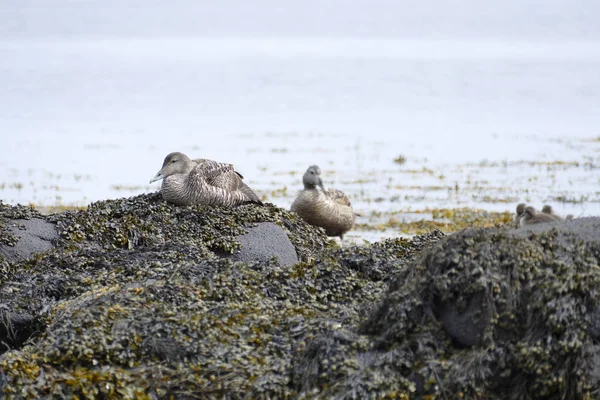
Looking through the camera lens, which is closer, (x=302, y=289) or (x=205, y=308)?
(x=205, y=308)

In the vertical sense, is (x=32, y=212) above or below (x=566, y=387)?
above

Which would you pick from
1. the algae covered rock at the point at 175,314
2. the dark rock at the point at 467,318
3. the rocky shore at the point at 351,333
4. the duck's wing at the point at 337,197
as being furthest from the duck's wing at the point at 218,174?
the dark rock at the point at 467,318

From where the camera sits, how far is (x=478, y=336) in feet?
17.4

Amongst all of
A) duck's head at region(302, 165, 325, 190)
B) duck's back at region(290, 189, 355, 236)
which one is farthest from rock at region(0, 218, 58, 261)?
duck's head at region(302, 165, 325, 190)

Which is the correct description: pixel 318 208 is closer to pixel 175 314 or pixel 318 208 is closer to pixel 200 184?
pixel 200 184

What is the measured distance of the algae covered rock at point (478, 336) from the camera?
5211 mm

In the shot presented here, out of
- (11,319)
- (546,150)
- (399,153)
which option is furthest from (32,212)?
(546,150)

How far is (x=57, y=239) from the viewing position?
28.2ft

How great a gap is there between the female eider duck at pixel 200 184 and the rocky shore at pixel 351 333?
2718mm

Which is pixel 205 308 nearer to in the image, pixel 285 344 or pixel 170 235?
pixel 285 344

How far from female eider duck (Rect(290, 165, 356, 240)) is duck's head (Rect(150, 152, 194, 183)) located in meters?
2.32

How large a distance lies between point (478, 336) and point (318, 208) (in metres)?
6.50

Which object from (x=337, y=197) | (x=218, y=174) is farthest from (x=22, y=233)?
(x=337, y=197)

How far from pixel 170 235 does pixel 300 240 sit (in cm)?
134
